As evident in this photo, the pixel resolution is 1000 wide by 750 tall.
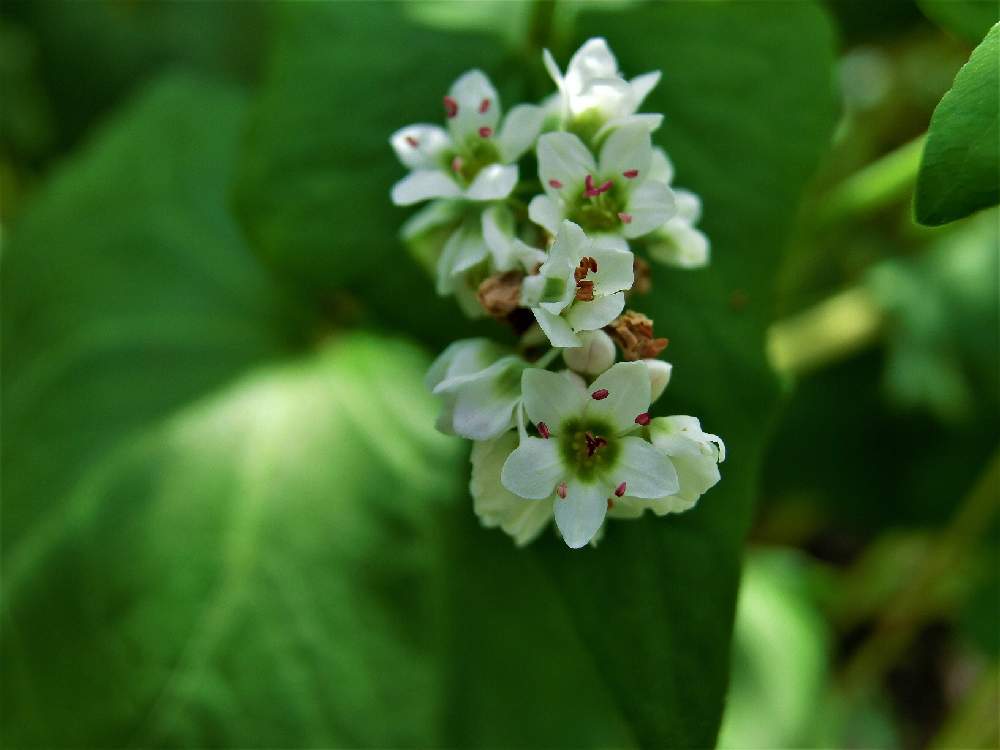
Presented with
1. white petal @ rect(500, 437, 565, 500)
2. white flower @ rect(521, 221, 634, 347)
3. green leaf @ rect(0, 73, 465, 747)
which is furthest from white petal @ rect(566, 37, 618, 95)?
green leaf @ rect(0, 73, 465, 747)

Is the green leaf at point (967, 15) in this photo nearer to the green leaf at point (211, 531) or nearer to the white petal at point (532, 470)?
the white petal at point (532, 470)

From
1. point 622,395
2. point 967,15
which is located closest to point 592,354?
point 622,395

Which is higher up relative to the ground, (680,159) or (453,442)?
(680,159)

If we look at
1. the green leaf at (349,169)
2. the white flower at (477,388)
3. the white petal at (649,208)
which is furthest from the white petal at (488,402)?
the green leaf at (349,169)

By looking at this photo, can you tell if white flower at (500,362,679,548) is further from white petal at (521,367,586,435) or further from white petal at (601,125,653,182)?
white petal at (601,125,653,182)

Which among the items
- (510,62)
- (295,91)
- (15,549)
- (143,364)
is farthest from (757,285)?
(15,549)

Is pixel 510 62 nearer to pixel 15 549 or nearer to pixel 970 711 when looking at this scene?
pixel 15 549
